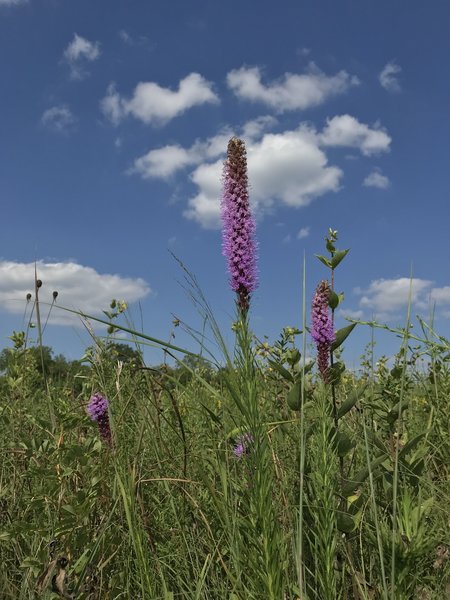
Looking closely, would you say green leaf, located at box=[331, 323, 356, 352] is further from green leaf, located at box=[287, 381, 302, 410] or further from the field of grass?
green leaf, located at box=[287, 381, 302, 410]

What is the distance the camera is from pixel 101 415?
2.99 m

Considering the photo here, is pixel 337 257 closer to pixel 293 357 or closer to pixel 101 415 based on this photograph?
pixel 293 357

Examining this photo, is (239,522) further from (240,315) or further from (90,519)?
(90,519)

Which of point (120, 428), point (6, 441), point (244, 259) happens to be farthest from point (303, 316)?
point (6, 441)

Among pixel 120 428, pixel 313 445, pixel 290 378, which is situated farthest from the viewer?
pixel 120 428

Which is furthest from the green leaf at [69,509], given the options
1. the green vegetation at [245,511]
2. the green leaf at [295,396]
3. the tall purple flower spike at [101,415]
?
the green leaf at [295,396]

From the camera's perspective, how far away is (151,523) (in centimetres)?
253

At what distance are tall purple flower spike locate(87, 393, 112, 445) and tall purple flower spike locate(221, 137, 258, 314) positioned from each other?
1.30 metres

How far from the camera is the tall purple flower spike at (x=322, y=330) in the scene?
2.45 metres

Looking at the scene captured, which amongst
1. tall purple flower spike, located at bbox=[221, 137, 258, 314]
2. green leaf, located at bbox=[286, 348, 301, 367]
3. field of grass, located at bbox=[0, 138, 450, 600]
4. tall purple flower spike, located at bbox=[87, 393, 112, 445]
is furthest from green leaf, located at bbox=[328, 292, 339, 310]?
tall purple flower spike, located at bbox=[87, 393, 112, 445]

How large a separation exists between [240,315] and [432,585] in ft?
5.25

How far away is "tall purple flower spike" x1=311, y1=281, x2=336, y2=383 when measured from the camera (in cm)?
245

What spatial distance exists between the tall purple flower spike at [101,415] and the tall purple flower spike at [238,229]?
51.2 inches

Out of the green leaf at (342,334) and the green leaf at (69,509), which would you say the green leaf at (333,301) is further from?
the green leaf at (69,509)
